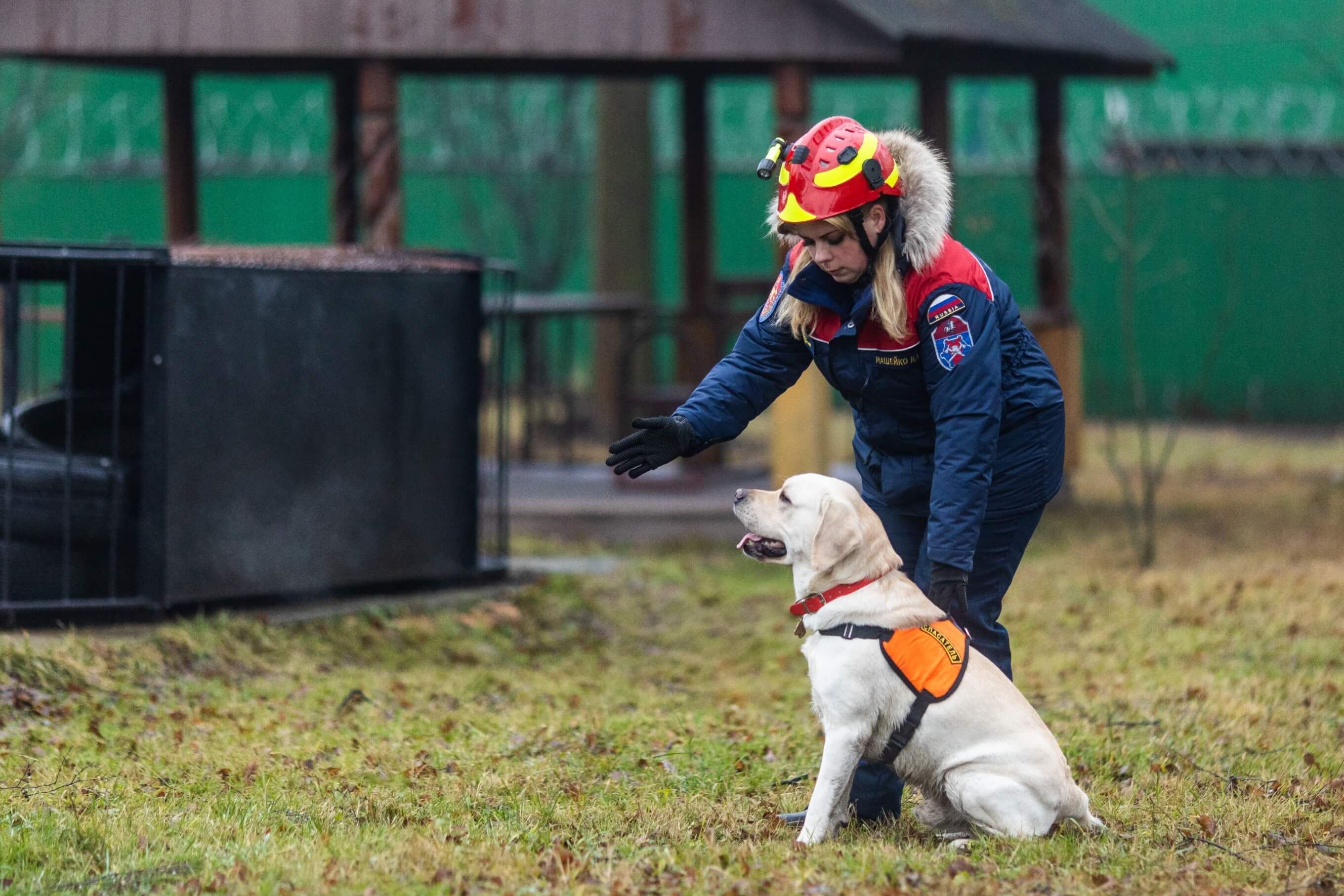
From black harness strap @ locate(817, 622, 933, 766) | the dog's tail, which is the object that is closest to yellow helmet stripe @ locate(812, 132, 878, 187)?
black harness strap @ locate(817, 622, 933, 766)

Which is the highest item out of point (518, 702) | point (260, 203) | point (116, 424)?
point (260, 203)

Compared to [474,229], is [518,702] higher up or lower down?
lower down

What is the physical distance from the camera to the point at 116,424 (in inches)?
280

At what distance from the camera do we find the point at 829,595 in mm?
4336

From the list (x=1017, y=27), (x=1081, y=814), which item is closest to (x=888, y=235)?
(x=1081, y=814)

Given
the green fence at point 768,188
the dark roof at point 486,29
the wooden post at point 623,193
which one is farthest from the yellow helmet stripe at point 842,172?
the wooden post at point 623,193

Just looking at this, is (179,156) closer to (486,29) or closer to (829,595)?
(486,29)

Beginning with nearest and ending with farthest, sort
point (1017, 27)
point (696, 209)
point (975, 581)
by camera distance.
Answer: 1. point (975, 581)
2. point (1017, 27)
3. point (696, 209)

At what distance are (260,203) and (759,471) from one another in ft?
29.6

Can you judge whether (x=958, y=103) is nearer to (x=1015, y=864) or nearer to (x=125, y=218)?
(x=125, y=218)

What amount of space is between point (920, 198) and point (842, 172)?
0.91 ft

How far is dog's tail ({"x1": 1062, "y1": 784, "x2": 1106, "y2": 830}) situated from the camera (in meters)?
4.41

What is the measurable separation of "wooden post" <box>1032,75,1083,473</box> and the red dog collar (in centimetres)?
830

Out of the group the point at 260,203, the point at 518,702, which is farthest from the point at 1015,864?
the point at 260,203
